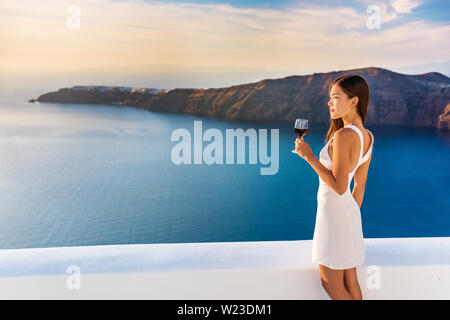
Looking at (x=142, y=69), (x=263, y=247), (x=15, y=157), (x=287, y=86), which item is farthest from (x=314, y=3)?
(x=263, y=247)

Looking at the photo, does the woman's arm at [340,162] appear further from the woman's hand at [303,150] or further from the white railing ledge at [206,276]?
the white railing ledge at [206,276]

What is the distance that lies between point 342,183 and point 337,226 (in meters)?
0.18

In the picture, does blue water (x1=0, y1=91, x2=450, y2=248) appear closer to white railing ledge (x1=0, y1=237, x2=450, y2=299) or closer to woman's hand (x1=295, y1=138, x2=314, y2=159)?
white railing ledge (x1=0, y1=237, x2=450, y2=299)

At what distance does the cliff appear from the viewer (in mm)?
7824

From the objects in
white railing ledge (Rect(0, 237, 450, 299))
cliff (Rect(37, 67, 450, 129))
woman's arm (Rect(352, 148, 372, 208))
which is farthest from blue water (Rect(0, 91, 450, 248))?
woman's arm (Rect(352, 148, 372, 208))

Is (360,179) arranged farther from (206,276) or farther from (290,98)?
(290,98)

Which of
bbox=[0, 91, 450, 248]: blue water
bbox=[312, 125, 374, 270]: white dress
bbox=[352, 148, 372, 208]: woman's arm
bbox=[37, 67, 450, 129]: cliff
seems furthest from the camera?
bbox=[37, 67, 450, 129]: cliff

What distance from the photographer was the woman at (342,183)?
143 centimetres

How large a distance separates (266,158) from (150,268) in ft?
19.2

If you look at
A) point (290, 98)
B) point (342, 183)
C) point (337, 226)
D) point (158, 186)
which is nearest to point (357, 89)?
point (342, 183)

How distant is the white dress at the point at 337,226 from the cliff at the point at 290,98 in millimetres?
6446

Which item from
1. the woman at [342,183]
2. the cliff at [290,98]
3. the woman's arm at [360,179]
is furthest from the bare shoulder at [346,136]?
the cliff at [290,98]

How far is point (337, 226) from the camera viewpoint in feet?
5.00
